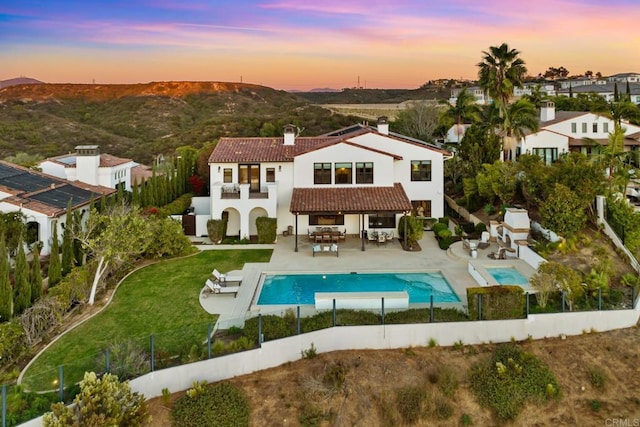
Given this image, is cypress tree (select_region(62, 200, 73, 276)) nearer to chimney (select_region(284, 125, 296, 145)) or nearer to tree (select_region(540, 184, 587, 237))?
chimney (select_region(284, 125, 296, 145))

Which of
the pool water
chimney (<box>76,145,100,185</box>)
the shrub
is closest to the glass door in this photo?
chimney (<box>76,145,100,185</box>)

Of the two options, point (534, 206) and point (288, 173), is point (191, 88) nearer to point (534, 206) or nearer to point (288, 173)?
point (288, 173)

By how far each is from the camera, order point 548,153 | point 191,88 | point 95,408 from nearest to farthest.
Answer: point 95,408 → point 548,153 → point 191,88

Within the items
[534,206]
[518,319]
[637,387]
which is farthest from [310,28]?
[637,387]

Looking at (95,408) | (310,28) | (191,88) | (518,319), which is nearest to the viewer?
(95,408)

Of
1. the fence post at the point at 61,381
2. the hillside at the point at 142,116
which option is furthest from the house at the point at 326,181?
the hillside at the point at 142,116

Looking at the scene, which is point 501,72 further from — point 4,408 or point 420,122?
point 4,408
